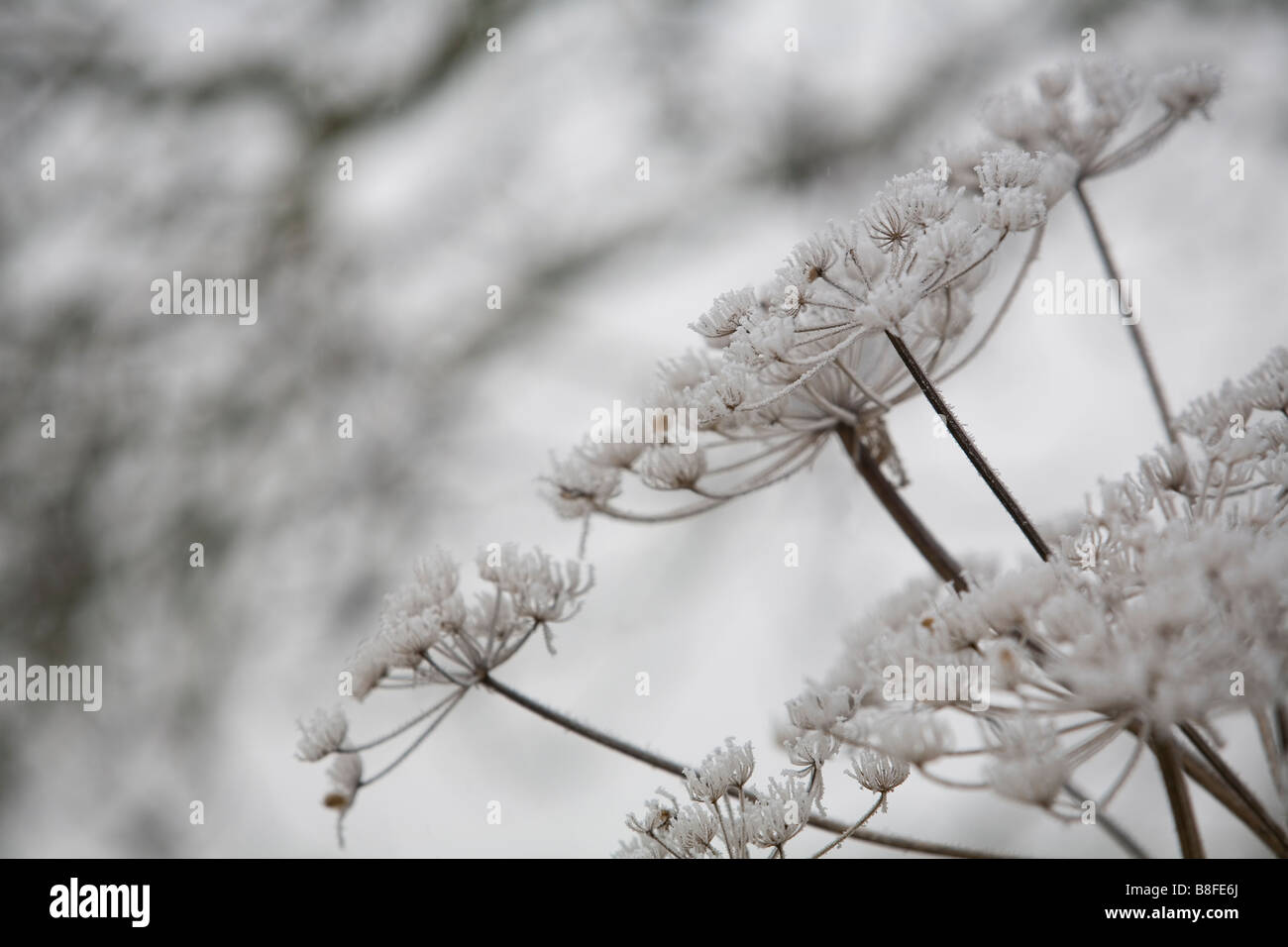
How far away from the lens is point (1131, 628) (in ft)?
1.05

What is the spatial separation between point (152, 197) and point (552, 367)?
0.80 meters

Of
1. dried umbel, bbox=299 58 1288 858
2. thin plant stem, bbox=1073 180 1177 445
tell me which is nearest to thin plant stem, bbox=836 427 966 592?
dried umbel, bbox=299 58 1288 858

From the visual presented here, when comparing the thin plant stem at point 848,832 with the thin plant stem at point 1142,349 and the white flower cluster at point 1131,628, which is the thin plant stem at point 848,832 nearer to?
→ the white flower cluster at point 1131,628

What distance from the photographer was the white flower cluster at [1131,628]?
1.02 ft

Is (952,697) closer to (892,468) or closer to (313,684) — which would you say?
(892,468)

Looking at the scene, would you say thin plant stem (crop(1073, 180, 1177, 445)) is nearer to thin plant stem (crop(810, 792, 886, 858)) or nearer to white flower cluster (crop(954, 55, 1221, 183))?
white flower cluster (crop(954, 55, 1221, 183))

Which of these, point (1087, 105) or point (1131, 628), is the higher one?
point (1087, 105)

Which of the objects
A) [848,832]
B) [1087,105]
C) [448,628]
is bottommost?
[848,832]

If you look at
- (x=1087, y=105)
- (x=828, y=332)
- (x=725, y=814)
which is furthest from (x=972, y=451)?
(x=1087, y=105)

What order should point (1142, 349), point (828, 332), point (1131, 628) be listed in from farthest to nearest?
point (1142, 349) < point (828, 332) < point (1131, 628)

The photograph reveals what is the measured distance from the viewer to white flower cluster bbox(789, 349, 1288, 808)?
310 millimetres

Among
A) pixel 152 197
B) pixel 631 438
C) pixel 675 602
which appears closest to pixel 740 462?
pixel 631 438

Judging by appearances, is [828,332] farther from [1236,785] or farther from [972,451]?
[1236,785]

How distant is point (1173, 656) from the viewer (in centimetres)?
31
